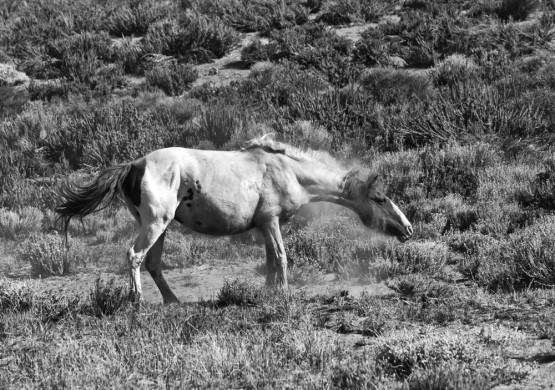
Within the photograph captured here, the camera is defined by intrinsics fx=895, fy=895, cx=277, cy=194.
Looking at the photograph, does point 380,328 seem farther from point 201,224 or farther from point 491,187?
point 491,187

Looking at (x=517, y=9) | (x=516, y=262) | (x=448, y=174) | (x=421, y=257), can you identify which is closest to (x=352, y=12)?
(x=517, y=9)

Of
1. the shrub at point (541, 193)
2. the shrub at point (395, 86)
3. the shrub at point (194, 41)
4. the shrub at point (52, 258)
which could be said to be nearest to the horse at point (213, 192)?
the shrub at point (52, 258)

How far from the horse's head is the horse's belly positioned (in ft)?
4.69

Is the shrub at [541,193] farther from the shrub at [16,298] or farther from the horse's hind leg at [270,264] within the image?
the shrub at [16,298]

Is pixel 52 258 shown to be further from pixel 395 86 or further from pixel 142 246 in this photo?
pixel 395 86

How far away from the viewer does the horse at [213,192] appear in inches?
371

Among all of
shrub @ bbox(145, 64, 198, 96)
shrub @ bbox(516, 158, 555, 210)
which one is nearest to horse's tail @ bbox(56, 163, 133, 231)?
shrub @ bbox(516, 158, 555, 210)

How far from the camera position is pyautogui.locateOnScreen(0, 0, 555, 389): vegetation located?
7.00 m

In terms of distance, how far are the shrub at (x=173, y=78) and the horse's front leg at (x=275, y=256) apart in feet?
32.9

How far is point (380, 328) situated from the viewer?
785cm

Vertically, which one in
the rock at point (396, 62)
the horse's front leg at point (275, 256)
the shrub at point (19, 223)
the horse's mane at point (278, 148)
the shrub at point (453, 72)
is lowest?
the shrub at point (19, 223)

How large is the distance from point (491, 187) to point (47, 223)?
684cm

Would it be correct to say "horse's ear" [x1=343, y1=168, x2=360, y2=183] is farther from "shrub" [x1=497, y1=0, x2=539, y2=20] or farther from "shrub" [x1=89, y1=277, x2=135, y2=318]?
"shrub" [x1=497, y1=0, x2=539, y2=20]

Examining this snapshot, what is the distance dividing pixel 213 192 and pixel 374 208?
86.2 inches
